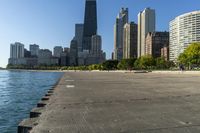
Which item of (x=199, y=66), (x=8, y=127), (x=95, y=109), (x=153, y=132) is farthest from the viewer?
(x=199, y=66)

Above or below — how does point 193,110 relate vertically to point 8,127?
above

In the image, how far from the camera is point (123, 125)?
7527mm

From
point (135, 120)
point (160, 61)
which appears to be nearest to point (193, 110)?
point (135, 120)

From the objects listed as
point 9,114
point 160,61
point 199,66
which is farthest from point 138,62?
point 9,114

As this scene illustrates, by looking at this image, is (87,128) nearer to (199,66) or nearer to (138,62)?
(199,66)

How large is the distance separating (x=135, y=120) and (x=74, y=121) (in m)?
1.61

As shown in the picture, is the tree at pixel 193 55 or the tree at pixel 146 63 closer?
the tree at pixel 193 55

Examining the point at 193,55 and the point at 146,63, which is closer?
the point at 193,55

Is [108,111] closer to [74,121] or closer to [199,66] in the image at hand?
[74,121]

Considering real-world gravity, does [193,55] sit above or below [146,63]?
above

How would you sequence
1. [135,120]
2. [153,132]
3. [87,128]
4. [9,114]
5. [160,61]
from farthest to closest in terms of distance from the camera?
1. [160,61]
2. [9,114]
3. [135,120]
4. [87,128]
5. [153,132]

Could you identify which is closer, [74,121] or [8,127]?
[74,121]

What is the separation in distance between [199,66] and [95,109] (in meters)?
119

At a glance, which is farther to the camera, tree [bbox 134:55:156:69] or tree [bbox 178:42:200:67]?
tree [bbox 134:55:156:69]
